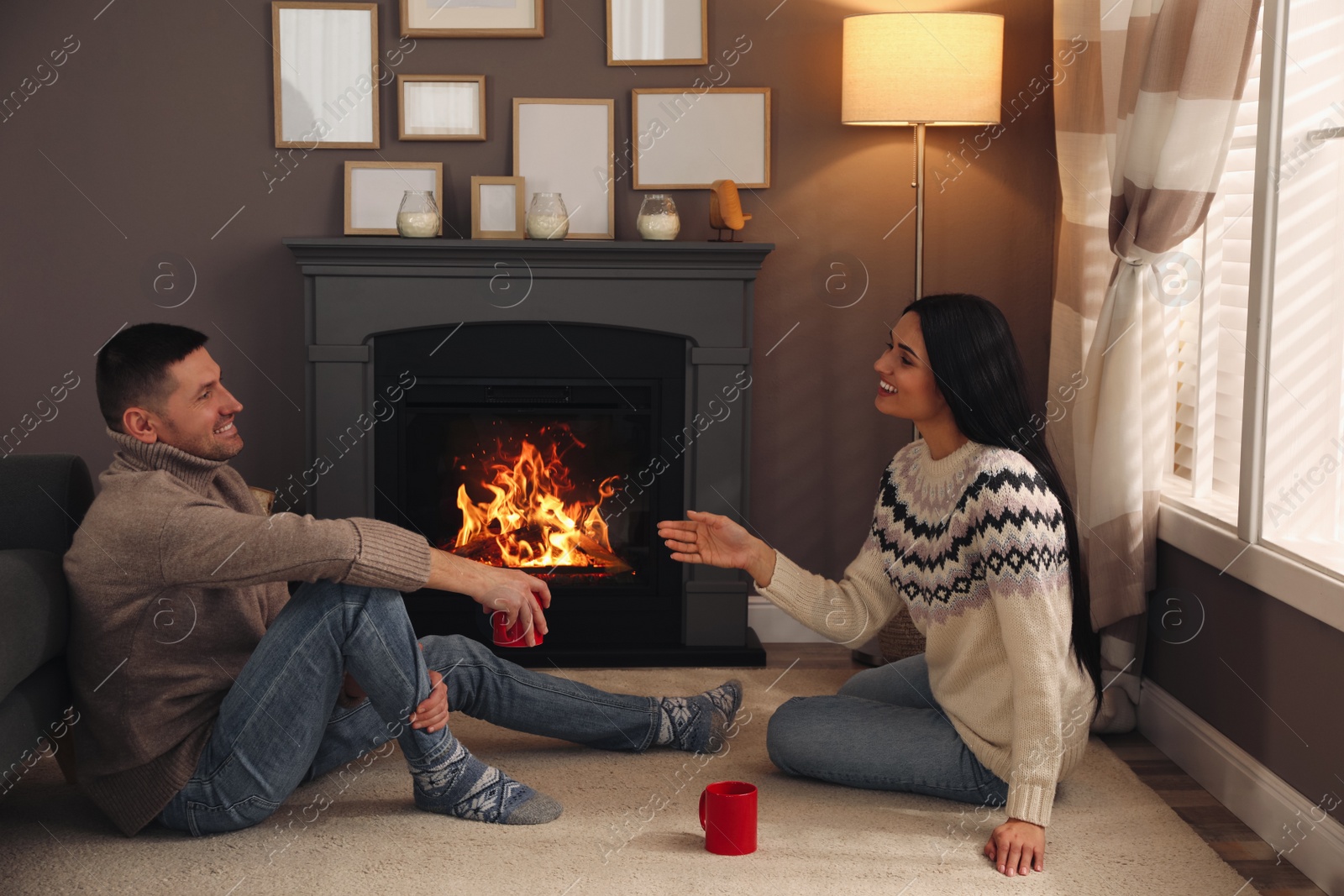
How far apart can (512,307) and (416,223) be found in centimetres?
34

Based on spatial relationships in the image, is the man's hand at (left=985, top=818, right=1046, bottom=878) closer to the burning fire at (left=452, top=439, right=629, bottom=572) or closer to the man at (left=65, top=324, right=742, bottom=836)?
the man at (left=65, top=324, right=742, bottom=836)

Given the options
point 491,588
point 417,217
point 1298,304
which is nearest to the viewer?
point 491,588

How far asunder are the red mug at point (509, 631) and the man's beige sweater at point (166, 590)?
16cm

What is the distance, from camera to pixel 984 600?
7.33ft

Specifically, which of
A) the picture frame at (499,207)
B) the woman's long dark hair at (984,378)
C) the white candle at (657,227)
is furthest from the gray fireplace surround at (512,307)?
the woman's long dark hair at (984,378)

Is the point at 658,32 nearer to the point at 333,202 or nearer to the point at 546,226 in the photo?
the point at 546,226

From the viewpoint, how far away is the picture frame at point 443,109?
11.5ft

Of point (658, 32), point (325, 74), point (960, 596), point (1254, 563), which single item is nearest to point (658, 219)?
point (658, 32)

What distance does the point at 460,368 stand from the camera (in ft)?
11.2

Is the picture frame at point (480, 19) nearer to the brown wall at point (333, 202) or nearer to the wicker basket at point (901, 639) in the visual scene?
the brown wall at point (333, 202)

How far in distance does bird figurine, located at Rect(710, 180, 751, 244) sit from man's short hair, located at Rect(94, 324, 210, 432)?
5.47 feet

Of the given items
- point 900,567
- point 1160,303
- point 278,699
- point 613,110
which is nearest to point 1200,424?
point 1160,303

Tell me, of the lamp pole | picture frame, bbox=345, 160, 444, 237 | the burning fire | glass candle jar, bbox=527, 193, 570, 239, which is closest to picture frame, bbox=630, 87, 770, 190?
glass candle jar, bbox=527, 193, 570, 239

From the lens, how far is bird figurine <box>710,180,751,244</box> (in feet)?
11.0
